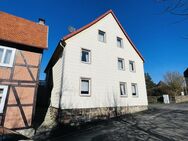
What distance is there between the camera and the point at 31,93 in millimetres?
9102

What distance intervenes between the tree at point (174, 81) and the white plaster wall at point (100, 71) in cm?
2091

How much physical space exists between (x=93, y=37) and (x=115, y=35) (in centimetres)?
351

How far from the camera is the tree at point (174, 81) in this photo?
105 ft

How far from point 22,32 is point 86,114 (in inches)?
337

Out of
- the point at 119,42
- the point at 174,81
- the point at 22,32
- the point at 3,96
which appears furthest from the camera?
the point at 174,81

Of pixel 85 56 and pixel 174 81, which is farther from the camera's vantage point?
pixel 174 81

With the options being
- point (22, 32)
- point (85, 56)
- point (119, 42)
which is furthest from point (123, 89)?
point (22, 32)

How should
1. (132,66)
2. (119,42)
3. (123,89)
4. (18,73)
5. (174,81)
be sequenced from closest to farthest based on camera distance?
(18,73) < (123,89) < (119,42) < (132,66) < (174,81)

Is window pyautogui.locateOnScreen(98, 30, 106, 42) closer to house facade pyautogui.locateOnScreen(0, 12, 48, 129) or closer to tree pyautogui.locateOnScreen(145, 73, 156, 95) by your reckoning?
house facade pyautogui.locateOnScreen(0, 12, 48, 129)

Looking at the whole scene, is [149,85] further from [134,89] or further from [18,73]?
[18,73]

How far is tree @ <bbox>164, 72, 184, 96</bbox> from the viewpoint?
3203 centimetres

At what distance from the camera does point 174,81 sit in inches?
1403

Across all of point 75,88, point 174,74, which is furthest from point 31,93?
point 174,74

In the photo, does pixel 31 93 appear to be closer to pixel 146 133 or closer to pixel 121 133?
pixel 121 133
